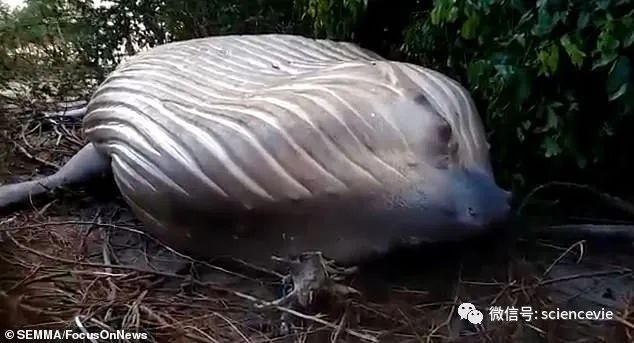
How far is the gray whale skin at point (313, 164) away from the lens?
2.99ft

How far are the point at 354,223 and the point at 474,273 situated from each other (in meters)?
0.14

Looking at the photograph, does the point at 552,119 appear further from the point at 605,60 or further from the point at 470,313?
the point at 470,313

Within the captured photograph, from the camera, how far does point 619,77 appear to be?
94 centimetres

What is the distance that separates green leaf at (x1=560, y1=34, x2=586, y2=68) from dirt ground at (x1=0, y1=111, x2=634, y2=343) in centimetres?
20

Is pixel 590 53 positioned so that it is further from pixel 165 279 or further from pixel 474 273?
pixel 165 279

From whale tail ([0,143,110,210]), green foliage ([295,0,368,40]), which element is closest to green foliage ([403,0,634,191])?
green foliage ([295,0,368,40])

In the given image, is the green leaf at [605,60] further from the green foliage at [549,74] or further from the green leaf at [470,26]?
the green leaf at [470,26]

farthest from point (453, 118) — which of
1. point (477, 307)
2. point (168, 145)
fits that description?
point (168, 145)

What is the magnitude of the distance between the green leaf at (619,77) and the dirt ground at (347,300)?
174mm

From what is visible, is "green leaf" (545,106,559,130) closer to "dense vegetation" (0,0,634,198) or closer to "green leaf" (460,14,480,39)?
"dense vegetation" (0,0,634,198)

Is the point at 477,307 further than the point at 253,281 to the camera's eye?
No

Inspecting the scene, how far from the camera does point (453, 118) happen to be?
3.23ft

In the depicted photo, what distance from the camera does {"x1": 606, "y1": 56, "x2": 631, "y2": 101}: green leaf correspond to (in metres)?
0.93
